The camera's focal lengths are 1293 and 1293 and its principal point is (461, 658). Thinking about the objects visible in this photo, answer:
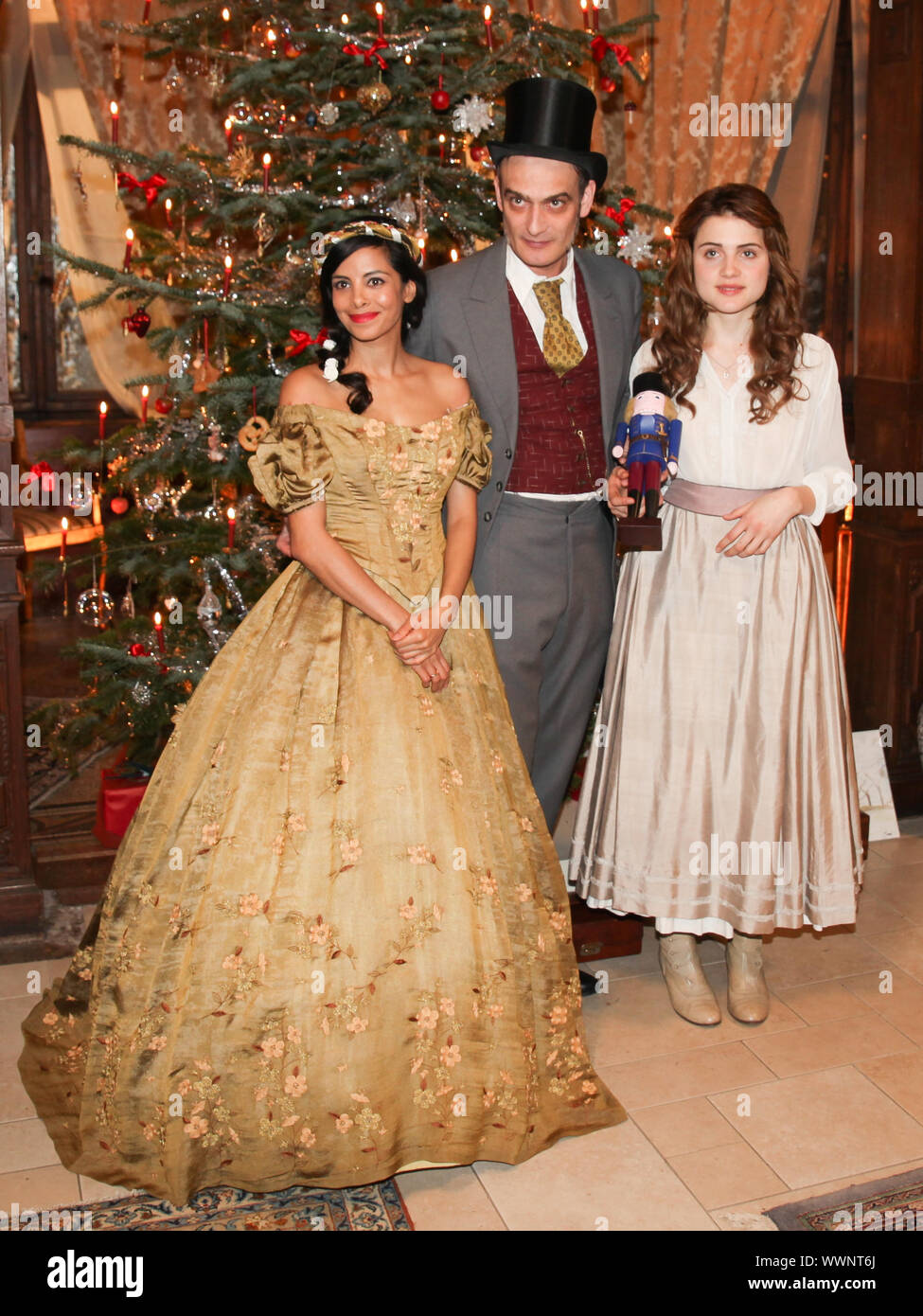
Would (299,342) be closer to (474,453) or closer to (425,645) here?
(474,453)

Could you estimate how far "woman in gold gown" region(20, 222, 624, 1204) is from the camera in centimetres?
219

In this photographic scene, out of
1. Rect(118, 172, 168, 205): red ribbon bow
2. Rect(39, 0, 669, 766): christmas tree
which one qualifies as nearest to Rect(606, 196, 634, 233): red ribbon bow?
Rect(39, 0, 669, 766): christmas tree

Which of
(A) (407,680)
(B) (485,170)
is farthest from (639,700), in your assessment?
(B) (485,170)

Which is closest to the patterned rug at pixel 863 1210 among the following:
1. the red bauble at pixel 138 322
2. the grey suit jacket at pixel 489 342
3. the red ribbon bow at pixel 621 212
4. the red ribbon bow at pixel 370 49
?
the grey suit jacket at pixel 489 342

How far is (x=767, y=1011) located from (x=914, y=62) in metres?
2.72

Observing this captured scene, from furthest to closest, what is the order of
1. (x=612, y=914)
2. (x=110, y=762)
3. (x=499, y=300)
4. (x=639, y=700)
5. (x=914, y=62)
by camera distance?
(x=110, y=762), (x=914, y=62), (x=612, y=914), (x=639, y=700), (x=499, y=300)

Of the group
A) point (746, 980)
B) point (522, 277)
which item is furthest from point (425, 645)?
point (746, 980)

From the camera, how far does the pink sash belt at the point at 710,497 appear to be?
2684 millimetres

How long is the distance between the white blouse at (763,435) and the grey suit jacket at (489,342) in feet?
0.60

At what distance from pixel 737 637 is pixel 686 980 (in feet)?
2.64

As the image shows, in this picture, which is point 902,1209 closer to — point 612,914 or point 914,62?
point 612,914

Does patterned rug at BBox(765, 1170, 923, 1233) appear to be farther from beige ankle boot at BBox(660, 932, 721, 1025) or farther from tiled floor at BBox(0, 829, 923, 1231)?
beige ankle boot at BBox(660, 932, 721, 1025)
